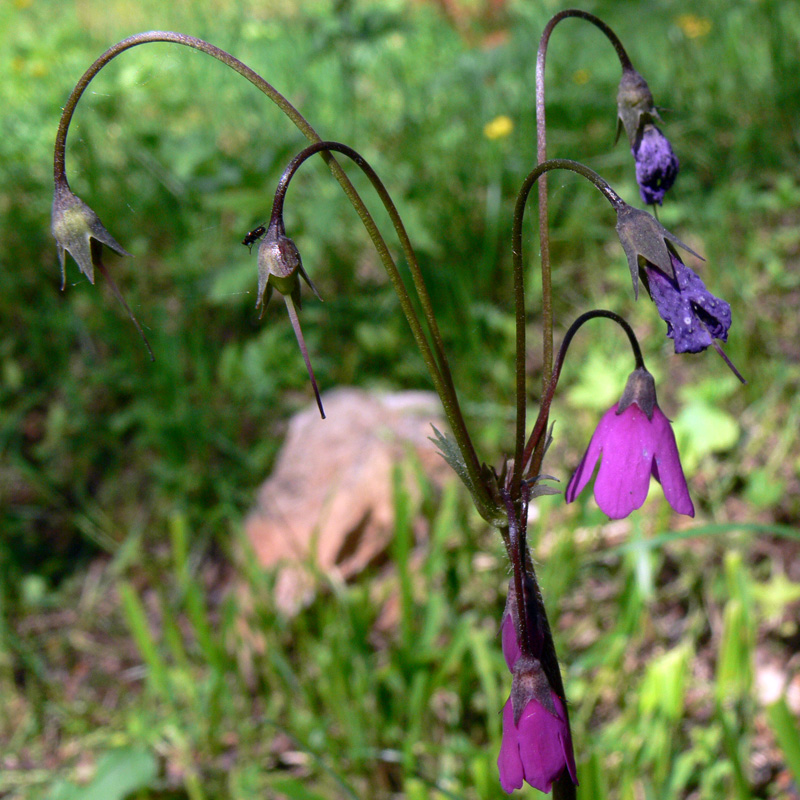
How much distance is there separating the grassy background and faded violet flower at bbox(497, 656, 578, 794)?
424mm

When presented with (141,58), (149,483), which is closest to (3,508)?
(149,483)

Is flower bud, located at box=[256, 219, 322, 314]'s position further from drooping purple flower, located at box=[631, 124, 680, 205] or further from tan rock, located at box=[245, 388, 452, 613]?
tan rock, located at box=[245, 388, 452, 613]

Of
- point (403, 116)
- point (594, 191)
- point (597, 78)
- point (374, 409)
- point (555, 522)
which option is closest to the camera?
point (555, 522)

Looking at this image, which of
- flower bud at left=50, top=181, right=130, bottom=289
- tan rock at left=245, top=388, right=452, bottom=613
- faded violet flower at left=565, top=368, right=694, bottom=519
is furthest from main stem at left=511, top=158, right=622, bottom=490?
tan rock at left=245, top=388, right=452, bottom=613

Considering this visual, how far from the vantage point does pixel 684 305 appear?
2.80ft

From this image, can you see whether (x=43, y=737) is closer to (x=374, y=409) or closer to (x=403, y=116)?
(x=374, y=409)

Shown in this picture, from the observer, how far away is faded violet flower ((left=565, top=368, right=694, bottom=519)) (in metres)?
0.98

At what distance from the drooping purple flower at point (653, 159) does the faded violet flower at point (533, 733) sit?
2.11ft

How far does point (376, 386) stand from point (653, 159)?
197 cm

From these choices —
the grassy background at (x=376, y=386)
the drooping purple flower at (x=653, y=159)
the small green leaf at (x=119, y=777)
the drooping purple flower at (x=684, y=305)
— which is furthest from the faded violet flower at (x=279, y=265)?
the small green leaf at (x=119, y=777)

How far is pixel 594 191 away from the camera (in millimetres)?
3166

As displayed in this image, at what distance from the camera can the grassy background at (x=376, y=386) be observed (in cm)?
185

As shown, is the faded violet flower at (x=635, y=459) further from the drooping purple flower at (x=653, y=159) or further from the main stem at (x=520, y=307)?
the drooping purple flower at (x=653, y=159)

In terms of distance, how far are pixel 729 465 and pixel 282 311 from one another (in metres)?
1.77
